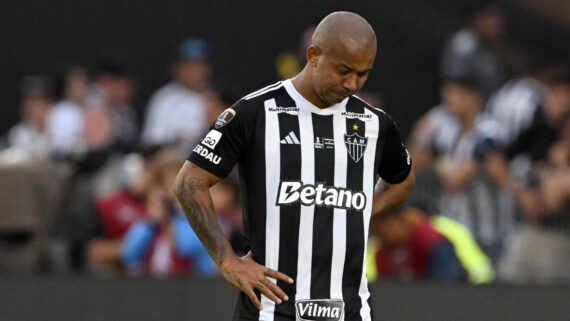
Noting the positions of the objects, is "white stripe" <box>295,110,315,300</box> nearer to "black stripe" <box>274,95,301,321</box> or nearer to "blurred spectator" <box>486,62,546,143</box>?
"black stripe" <box>274,95,301,321</box>

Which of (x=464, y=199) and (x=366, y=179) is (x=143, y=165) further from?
(x=366, y=179)

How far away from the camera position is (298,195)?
596cm

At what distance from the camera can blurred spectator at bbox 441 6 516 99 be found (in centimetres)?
1475

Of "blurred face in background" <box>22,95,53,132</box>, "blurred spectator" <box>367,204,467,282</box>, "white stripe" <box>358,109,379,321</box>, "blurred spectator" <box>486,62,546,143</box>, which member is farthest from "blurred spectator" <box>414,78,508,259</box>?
"white stripe" <box>358,109,379,321</box>

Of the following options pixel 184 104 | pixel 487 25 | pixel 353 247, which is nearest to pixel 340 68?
pixel 353 247

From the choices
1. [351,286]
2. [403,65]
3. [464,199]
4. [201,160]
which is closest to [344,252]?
[351,286]

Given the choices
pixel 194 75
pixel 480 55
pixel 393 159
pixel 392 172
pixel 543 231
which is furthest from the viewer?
pixel 480 55

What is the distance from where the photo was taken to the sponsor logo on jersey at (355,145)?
20.0ft

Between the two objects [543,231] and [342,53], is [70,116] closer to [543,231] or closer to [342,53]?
[543,231]

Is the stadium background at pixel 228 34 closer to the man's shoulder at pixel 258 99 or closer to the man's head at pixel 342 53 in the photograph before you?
the man's shoulder at pixel 258 99

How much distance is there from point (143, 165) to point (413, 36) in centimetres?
696

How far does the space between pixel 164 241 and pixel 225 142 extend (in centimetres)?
423

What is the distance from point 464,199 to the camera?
10844mm

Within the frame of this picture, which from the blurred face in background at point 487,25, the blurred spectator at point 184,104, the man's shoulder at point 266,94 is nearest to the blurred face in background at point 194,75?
the blurred spectator at point 184,104
